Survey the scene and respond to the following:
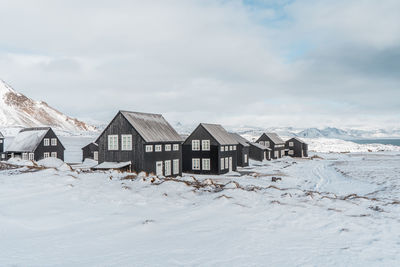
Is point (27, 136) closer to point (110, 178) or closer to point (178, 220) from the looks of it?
point (110, 178)

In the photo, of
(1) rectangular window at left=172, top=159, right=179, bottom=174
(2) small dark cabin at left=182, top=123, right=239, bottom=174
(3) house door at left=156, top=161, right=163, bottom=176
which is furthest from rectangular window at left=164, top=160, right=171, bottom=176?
(2) small dark cabin at left=182, top=123, right=239, bottom=174

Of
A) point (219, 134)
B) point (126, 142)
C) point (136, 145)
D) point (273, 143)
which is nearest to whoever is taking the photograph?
point (136, 145)

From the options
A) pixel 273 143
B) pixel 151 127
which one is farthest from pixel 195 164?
pixel 273 143

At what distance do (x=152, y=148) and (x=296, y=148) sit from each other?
7127cm

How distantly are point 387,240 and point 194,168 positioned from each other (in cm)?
4026

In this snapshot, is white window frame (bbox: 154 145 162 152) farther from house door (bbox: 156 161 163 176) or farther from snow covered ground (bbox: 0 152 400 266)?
snow covered ground (bbox: 0 152 400 266)

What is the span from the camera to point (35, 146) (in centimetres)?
5888

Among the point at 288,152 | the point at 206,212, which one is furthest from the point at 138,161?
the point at 288,152

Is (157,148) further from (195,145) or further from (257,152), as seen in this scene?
(257,152)

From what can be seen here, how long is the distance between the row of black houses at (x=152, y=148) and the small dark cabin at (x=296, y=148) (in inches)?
1020

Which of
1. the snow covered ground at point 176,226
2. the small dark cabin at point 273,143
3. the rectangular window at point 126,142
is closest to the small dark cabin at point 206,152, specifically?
the rectangular window at point 126,142

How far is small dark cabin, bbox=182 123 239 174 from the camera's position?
49.7m

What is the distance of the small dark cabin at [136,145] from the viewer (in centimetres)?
3744

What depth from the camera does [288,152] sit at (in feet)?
329
